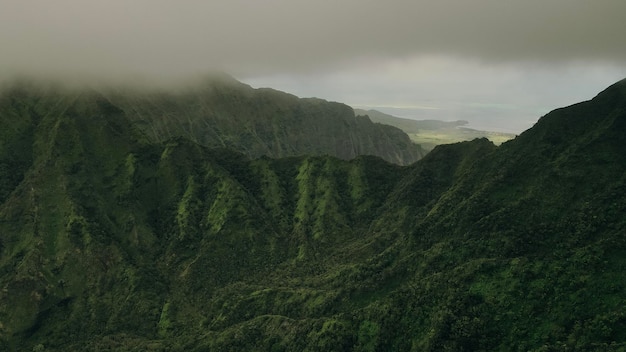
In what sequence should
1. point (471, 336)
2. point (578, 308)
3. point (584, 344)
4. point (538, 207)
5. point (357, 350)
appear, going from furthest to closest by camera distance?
point (538, 207)
point (357, 350)
point (471, 336)
point (578, 308)
point (584, 344)

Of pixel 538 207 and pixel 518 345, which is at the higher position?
pixel 538 207

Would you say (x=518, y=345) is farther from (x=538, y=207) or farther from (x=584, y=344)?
(x=538, y=207)

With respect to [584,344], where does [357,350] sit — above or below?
below

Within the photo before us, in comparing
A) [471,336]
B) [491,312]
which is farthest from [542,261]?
[471,336]

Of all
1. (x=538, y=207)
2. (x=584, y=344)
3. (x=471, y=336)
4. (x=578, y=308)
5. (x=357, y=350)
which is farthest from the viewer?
(x=538, y=207)

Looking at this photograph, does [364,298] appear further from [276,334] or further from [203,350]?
[203,350]

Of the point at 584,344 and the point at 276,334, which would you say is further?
the point at 276,334

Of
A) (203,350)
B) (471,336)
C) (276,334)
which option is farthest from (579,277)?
(203,350)

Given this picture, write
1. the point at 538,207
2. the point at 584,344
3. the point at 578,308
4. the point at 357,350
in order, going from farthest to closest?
the point at 538,207, the point at 357,350, the point at 578,308, the point at 584,344

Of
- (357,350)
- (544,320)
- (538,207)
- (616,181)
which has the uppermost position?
(616,181)
